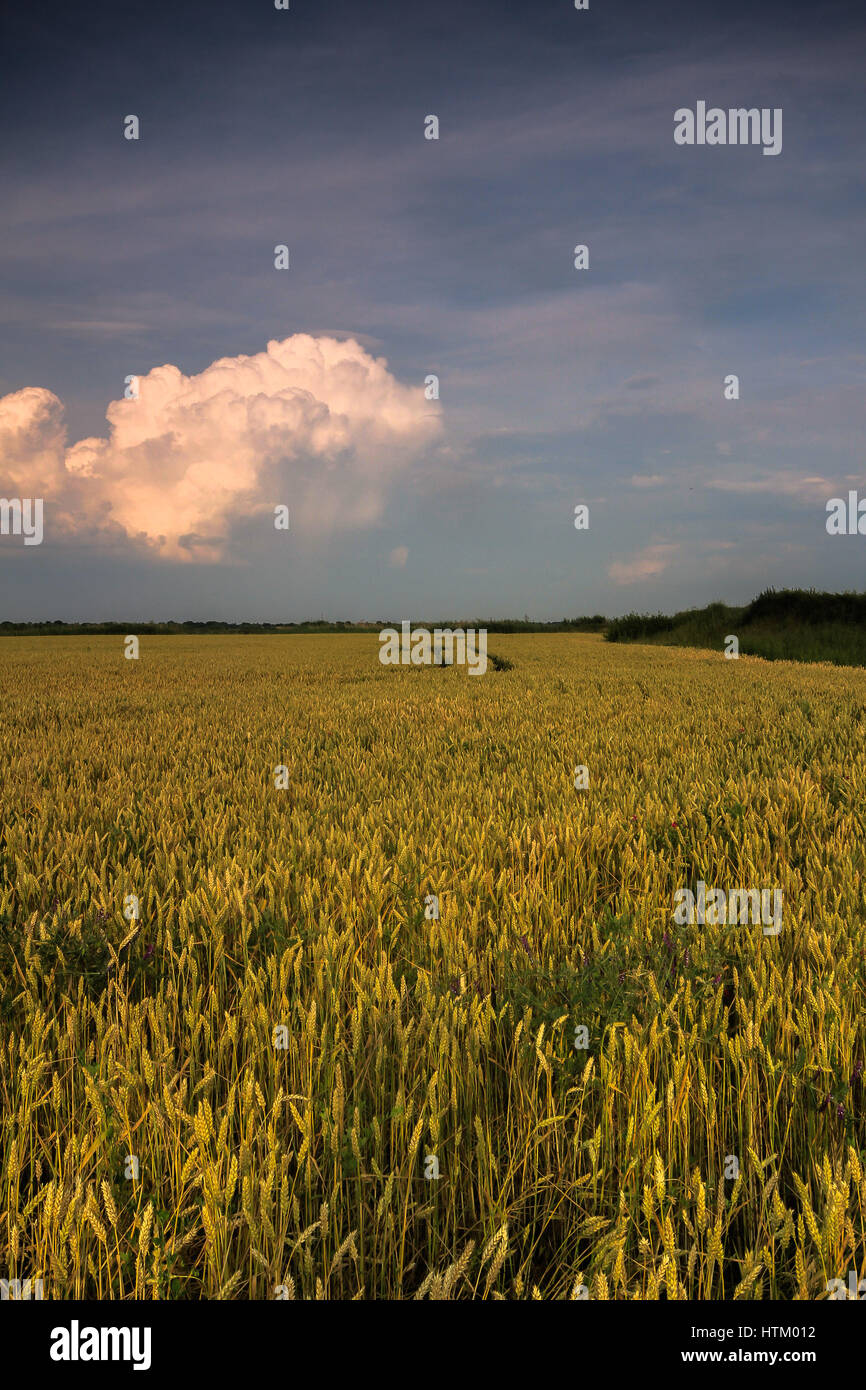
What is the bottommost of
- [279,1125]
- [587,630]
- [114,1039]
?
[279,1125]

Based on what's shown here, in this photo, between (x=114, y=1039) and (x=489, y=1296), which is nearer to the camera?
(x=489, y=1296)

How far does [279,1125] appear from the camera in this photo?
146 centimetres

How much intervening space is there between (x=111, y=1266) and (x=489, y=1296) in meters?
0.64

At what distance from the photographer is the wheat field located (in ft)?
3.82

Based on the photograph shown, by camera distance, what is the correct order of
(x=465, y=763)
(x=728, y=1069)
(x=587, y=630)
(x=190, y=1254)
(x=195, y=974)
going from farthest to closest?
(x=587, y=630)
(x=465, y=763)
(x=195, y=974)
(x=728, y=1069)
(x=190, y=1254)

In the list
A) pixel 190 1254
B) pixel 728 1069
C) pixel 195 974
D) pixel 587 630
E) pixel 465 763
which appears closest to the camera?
pixel 190 1254

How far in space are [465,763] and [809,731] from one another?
3434mm

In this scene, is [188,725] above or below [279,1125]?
above

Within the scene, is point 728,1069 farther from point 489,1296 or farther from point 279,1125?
point 279,1125

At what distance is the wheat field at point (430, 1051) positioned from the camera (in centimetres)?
116

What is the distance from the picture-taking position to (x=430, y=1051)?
1.56 meters

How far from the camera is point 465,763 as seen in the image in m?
5.12
